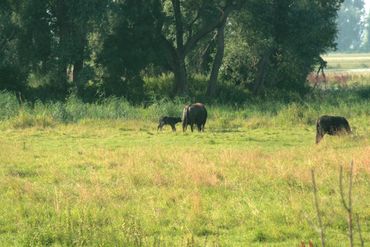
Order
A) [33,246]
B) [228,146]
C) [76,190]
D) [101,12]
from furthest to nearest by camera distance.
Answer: [101,12], [228,146], [76,190], [33,246]

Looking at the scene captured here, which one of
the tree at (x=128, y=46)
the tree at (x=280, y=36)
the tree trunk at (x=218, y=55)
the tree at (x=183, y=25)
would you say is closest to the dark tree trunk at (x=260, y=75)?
the tree at (x=280, y=36)

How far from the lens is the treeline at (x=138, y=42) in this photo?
39.6 m

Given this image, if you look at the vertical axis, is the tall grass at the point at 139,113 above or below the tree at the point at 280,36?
below

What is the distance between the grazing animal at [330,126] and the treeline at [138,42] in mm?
20279

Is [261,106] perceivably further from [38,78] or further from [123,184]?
[123,184]

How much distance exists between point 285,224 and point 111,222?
2755mm

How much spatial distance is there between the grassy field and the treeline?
17.2 m

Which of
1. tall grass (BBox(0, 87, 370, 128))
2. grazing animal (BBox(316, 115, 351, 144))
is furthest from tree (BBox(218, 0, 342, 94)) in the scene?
grazing animal (BBox(316, 115, 351, 144))

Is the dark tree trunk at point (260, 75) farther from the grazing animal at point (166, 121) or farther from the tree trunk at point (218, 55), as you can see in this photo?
the grazing animal at point (166, 121)

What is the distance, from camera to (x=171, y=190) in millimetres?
11539

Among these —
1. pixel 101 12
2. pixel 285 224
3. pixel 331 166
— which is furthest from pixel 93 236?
pixel 101 12

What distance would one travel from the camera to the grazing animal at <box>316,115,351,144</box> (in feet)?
70.3

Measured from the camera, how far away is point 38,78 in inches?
1645

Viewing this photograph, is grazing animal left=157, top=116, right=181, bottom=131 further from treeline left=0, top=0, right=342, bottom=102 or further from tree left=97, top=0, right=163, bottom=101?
tree left=97, top=0, right=163, bottom=101
